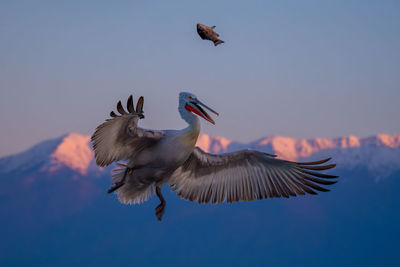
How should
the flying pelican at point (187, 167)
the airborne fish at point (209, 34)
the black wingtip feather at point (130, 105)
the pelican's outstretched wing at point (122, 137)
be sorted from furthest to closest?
1. the airborne fish at point (209, 34)
2. the flying pelican at point (187, 167)
3. the pelican's outstretched wing at point (122, 137)
4. the black wingtip feather at point (130, 105)

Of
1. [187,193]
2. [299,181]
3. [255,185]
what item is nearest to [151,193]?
[187,193]

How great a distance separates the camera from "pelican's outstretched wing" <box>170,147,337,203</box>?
34.9ft

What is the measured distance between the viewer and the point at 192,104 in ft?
28.8

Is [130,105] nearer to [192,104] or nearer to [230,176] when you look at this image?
[192,104]

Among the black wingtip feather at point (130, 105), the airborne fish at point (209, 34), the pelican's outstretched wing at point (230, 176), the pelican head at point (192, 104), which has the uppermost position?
the airborne fish at point (209, 34)

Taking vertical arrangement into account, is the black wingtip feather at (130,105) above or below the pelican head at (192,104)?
below

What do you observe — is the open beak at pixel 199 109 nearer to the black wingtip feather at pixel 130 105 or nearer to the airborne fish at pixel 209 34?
the black wingtip feather at pixel 130 105

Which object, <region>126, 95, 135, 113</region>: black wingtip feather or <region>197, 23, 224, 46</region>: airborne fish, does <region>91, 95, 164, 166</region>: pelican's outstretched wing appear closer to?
<region>126, 95, 135, 113</region>: black wingtip feather

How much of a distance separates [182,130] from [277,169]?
2.67 m

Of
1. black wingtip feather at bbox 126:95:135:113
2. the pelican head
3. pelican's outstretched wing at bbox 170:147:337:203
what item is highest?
the pelican head

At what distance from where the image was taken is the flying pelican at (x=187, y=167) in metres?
8.91

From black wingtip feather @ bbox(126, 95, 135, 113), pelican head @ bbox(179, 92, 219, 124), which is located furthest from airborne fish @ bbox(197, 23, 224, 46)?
black wingtip feather @ bbox(126, 95, 135, 113)

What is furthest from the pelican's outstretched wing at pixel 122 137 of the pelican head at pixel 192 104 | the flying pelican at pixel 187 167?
the pelican head at pixel 192 104

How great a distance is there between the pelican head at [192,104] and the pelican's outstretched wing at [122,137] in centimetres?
75
